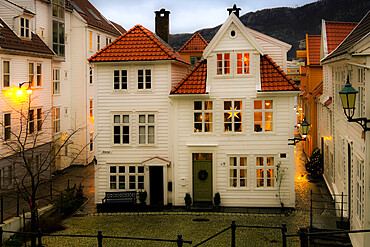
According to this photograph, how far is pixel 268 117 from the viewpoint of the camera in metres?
21.7

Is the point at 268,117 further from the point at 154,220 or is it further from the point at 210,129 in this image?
the point at 154,220

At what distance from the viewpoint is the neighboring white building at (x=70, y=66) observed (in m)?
32.1

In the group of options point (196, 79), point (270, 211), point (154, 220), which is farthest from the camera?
point (196, 79)

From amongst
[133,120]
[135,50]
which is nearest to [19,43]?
[135,50]

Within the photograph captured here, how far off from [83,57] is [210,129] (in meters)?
18.7

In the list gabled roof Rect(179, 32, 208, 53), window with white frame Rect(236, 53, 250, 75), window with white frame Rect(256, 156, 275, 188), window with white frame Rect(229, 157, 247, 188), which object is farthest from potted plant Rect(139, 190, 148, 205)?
gabled roof Rect(179, 32, 208, 53)

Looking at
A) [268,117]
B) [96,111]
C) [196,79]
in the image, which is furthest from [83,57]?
[268,117]

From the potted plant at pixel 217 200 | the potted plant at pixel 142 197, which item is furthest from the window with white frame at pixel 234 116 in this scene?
the potted plant at pixel 142 197

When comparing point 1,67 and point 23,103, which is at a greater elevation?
point 1,67

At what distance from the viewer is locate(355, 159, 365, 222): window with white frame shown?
12289 millimetres

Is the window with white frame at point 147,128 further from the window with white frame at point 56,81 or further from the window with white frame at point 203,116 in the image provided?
the window with white frame at point 56,81

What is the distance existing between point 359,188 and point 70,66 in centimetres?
2892

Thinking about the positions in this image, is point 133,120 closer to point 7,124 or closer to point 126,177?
point 126,177

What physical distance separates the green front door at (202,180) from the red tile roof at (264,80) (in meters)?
3.90
